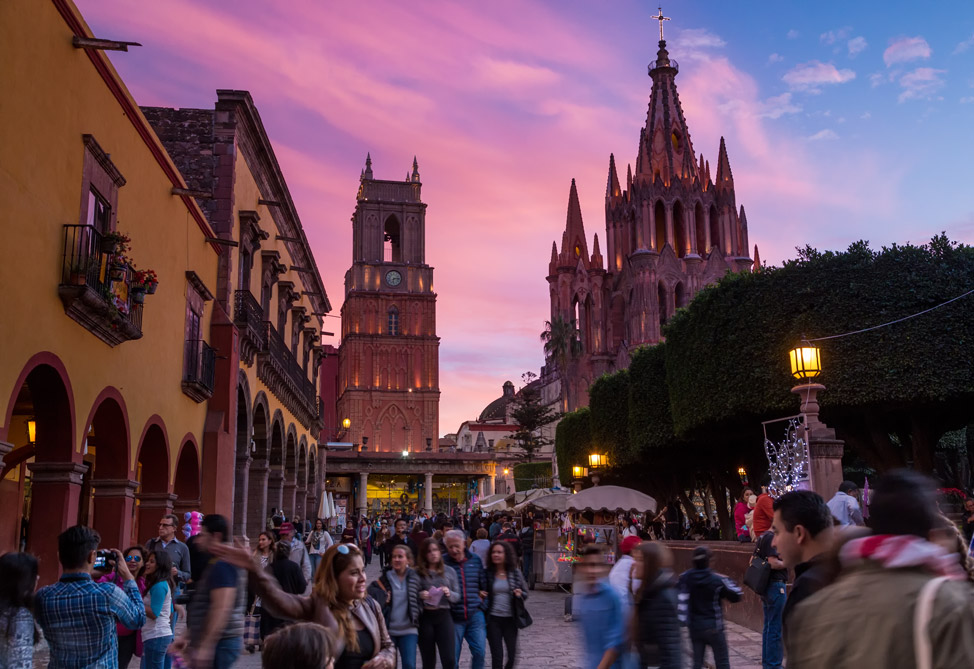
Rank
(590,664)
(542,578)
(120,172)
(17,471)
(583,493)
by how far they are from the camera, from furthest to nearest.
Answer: (583,493) < (542,578) < (17,471) < (120,172) < (590,664)

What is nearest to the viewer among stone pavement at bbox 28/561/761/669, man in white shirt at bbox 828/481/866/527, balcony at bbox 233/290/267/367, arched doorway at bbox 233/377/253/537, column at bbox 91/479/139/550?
man in white shirt at bbox 828/481/866/527

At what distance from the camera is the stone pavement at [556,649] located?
1150 centimetres

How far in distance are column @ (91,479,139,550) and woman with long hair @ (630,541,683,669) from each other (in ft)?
35.0

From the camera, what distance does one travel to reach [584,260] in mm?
74562

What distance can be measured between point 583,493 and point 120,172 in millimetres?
15233

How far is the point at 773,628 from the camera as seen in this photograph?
29.2ft

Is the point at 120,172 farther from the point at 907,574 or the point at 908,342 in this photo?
the point at 908,342

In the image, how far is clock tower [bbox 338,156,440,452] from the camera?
86.8 m

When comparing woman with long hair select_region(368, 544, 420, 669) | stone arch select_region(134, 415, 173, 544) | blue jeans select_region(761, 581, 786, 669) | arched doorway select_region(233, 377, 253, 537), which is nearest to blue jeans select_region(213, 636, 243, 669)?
woman with long hair select_region(368, 544, 420, 669)

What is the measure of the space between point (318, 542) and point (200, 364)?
14.4 ft

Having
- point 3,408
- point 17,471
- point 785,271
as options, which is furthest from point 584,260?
point 3,408

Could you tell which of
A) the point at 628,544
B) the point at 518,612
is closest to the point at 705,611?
the point at 518,612

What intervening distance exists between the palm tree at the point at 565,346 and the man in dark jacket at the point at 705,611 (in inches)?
2521

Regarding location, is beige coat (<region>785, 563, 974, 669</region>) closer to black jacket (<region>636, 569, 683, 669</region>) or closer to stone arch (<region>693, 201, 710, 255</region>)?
black jacket (<region>636, 569, 683, 669</region>)
